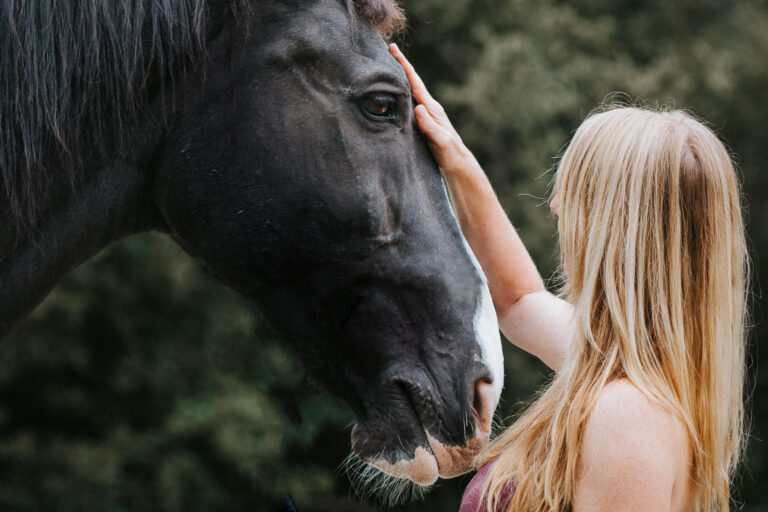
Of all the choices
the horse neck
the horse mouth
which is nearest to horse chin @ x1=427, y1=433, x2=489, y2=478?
the horse mouth

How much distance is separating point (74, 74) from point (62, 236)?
378mm

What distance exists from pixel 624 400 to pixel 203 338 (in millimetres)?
4558

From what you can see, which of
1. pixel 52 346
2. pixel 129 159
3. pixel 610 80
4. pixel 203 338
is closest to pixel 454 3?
pixel 610 80

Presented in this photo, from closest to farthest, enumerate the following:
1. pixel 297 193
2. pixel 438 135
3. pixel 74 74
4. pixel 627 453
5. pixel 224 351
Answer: pixel 627 453 → pixel 74 74 → pixel 297 193 → pixel 438 135 → pixel 224 351

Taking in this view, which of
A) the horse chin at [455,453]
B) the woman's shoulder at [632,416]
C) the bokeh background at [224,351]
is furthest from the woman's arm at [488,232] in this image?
the bokeh background at [224,351]

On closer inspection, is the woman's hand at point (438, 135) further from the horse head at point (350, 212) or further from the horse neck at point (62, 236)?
the horse neck at point (62, 236)

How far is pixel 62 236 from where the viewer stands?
1.93 metres

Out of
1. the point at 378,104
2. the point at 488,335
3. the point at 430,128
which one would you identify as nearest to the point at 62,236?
the point at 378,104

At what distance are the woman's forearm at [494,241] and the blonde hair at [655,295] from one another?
0.60 m

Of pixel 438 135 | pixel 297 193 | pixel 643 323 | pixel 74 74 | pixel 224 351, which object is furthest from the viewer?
pixel 224 351

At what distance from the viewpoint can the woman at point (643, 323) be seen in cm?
135

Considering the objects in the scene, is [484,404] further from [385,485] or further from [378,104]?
[378,104]

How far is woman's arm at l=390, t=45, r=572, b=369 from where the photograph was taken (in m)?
2.08

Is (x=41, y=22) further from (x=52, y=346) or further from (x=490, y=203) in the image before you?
(x=52, y=346)
